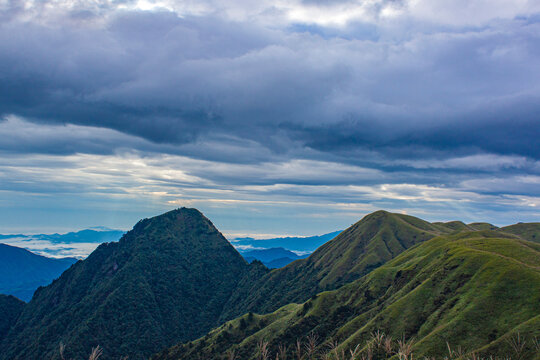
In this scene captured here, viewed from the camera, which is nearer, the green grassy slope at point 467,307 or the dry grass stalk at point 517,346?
the dry grass stalk at point 517,346

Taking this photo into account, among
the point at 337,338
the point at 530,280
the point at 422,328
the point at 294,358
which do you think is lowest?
the point at 294,358

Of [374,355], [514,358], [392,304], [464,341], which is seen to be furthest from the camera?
[392,304]

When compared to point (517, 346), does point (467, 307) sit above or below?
above

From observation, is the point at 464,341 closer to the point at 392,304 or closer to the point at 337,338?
the point at 392,304

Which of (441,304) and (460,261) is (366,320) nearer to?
(441,304)

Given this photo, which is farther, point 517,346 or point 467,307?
point 467,307

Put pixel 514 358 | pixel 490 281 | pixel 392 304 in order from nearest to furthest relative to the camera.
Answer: pixel 514 358, pixel 490 281, pixel 392 304

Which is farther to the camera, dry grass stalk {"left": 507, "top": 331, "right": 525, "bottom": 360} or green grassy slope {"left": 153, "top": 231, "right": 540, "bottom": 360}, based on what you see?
green grassy slope {"left": 153, "top": 231, "right": 540, "bottom": 360}

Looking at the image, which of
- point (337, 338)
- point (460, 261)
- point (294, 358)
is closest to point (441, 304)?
point (460, 261)

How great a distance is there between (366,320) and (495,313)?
67623 millimetres

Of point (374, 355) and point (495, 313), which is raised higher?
point (495, 313)

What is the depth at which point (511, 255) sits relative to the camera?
183250 millimetres

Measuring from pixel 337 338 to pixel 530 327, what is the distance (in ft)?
297

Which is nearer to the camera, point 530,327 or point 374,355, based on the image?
point 530,327
